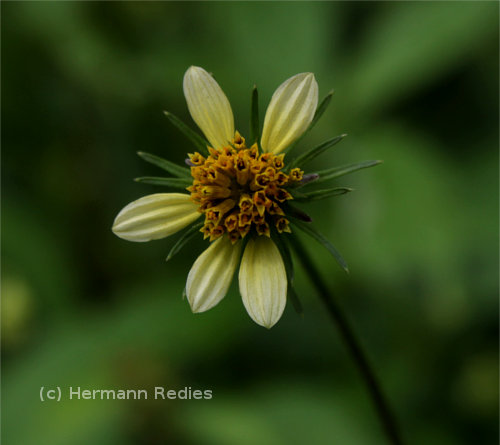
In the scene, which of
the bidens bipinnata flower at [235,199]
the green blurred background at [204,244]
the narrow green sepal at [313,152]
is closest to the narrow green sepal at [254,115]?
the bidens bipinnata flower at [235,199]

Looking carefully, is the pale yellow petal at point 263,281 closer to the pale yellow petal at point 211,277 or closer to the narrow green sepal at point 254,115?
the pale yellow petal at point 211,277

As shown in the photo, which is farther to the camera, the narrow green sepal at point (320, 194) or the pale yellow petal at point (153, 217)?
the pale yellow petal at point (153, 217)

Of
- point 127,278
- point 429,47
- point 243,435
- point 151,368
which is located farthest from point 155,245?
point 429,47

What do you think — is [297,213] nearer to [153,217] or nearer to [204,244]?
[153,217]

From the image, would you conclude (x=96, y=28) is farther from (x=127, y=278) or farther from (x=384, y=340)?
(x=384, y=340)

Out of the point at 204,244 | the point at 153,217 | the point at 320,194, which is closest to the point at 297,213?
the point at 320,194

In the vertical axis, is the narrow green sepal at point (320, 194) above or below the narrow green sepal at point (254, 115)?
below

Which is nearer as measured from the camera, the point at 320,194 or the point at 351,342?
the point at 320,194
